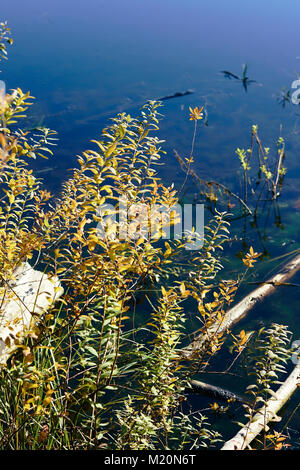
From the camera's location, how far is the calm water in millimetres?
6477

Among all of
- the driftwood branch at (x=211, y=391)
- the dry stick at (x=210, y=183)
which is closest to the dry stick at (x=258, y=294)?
the driftwood branch at (x=211, y=391)

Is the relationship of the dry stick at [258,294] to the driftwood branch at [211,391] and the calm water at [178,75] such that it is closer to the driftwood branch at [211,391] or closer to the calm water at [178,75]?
the calm water at [178,75]

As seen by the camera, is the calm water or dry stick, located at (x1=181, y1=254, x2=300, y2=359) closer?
dry stick, located at (x1=181, y1=254, x2=300, y2=359)

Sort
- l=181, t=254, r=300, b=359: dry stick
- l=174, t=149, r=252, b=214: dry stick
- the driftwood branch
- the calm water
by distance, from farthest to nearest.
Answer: the calm water
l=174, t=149, r=252, b=214: dry stick
l=181, t=254, r=300, b=359: dry stick
the driftwood branch

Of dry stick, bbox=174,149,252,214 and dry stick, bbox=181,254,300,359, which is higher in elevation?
dry stick, bbox=174,149,252,214

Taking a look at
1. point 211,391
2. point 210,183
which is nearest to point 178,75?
point 210,183

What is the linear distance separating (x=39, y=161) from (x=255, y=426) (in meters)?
5.38

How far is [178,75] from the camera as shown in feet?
33.1

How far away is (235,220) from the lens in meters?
5.75

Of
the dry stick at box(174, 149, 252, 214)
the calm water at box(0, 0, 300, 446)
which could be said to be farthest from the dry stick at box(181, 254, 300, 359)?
the dry stick at box(174, 149, 252, 214)

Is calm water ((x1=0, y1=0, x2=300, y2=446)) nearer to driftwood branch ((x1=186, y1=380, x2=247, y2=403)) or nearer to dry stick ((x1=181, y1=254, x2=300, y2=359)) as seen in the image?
dry stick ((x1=181, y1=254, x2=300, y2=359))

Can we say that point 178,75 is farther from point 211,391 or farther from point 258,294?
point 211,391
